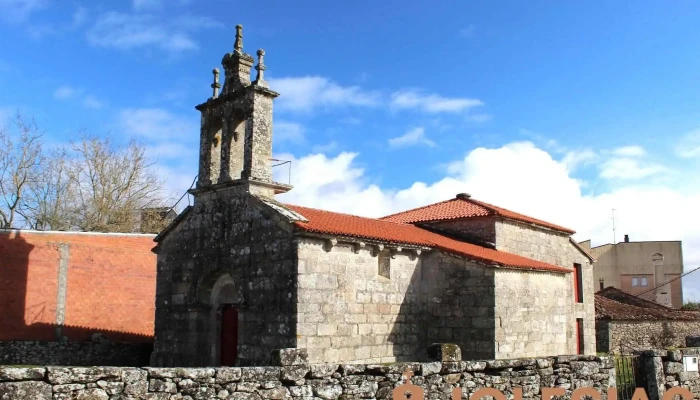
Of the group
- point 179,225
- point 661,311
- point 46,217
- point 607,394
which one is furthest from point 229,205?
point 661,311

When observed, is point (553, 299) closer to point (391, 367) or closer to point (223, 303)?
point (223, 303)

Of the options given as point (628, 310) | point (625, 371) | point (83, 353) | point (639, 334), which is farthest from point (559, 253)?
point (83, 353)

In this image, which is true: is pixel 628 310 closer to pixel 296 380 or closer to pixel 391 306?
pixel 391 306

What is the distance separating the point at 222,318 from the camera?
16750mm

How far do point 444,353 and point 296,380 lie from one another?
251 centimetres

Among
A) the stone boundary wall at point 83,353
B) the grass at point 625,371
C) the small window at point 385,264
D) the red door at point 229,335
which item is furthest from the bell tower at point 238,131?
the grass at point 625,371

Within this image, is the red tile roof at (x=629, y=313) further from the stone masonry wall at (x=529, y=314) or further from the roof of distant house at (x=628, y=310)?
the stone masonry wall at (x=529, y=314)

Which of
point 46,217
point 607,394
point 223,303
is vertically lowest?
point 607,394

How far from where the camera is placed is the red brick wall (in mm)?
20297

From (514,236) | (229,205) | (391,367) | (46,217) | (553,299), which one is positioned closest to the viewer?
(391,367)

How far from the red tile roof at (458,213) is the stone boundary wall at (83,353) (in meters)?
9.22

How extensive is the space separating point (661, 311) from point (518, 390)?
86.3 ft

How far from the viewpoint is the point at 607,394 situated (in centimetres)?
1114

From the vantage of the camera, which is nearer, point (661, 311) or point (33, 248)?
point (33, 248)
